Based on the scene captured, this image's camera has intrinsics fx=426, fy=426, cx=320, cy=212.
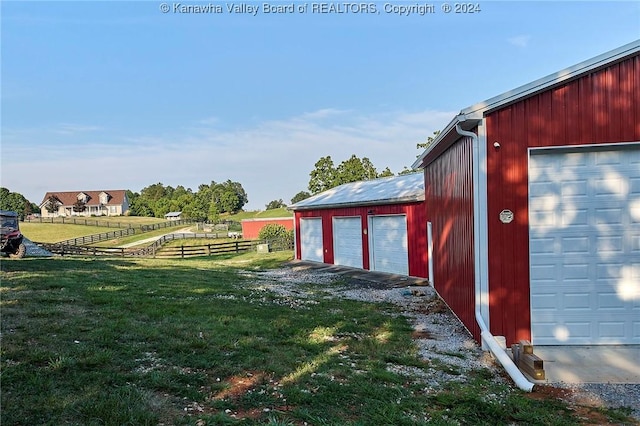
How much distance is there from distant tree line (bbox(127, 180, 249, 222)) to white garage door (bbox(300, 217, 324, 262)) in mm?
46310

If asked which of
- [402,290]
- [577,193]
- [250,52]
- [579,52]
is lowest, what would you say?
[402,290]

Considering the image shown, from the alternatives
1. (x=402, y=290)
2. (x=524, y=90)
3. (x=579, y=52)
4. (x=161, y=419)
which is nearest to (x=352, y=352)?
(x=161, y=419)

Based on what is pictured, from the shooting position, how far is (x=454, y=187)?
24.9 ft

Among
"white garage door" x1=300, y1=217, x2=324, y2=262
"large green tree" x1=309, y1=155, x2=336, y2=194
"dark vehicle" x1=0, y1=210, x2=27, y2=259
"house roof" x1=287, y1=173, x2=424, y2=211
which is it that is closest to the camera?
"house roof" x1=287, y1=173, x2=424, y2=211

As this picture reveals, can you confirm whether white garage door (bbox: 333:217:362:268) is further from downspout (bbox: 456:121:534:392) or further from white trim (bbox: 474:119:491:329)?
white trim (bbox: 474:119:491:329)

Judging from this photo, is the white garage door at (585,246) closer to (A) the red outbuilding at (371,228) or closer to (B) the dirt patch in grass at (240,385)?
(B) the dirt patch in grass at (240,385)

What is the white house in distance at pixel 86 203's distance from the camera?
77125 millimetres

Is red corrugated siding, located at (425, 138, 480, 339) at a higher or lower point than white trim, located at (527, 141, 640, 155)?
lower

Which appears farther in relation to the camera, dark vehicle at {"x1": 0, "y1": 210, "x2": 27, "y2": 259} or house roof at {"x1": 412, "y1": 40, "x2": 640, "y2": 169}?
dark vehicle at {"x1": 0, "y1": 210, "x2": 27, "y2": 259}

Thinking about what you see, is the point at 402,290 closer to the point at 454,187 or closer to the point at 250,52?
the point at 454,187

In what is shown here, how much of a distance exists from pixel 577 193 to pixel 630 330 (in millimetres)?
1892

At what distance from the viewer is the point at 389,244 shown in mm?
14703

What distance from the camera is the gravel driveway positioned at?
4.15 metres

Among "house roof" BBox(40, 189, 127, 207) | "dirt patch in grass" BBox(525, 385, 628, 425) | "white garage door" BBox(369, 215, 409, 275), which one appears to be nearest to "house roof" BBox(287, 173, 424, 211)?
"white garage door" BBox(369, 215, 409, 275)
